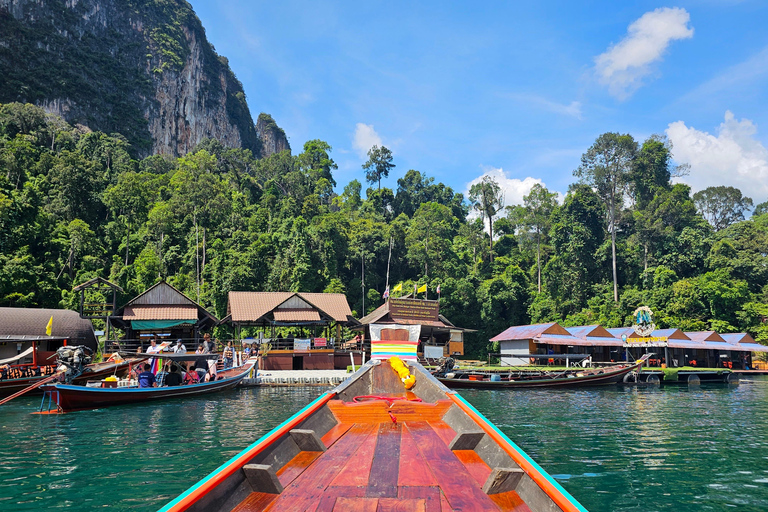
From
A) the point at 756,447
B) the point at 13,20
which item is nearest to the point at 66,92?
the point at 13,20

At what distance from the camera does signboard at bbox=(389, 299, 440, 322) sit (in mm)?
29828

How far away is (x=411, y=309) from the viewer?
30.2m

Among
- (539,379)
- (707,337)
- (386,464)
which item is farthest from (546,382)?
(386,464)

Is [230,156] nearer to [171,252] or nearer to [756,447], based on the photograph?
[171,252]

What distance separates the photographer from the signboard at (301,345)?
30.0m

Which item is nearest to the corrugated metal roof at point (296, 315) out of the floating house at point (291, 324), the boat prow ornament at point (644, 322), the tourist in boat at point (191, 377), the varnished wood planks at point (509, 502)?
the floating house at point (291, 324)

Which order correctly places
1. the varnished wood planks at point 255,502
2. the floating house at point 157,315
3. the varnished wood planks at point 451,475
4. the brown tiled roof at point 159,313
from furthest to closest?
the floating house at point 157,315, the brown tiled roof at point 159,313, the varnished wood planks at point 451,475, the varnished wood planks at point 255,502

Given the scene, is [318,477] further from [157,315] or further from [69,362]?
[157,315]

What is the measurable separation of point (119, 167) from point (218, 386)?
169 feet

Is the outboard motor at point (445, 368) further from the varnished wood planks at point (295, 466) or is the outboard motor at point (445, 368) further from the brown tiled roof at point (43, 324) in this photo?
the brown tiled roof at point (43, 324)

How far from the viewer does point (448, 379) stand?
23.3 metres

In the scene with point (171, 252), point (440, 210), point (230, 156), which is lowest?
point (171, 252)

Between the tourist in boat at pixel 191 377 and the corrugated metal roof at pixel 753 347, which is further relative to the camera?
the corrugated metal roof at pixel 753 347

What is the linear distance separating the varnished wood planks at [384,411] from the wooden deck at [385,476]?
429 mm
